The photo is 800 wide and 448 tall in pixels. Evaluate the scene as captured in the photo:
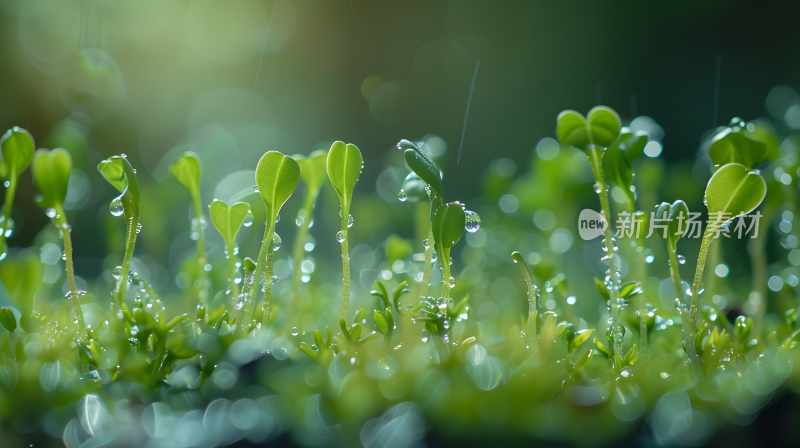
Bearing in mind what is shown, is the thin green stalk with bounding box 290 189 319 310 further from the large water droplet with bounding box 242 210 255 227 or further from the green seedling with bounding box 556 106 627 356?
the green seedling with bounding box 556 106 627 356

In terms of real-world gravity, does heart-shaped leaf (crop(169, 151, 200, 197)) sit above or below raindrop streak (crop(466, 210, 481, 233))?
above

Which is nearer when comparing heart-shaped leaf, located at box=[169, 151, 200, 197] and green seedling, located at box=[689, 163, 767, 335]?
green seedling, located at box=[689, 163, 767, 335]

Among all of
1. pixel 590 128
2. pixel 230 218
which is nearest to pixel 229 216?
pixel 230 218

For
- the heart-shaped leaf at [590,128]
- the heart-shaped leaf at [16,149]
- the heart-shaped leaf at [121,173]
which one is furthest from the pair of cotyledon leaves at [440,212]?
the heart-shaped leaf at [16,149]

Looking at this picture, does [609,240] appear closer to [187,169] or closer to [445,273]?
[445,273]

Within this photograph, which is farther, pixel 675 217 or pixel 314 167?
pixel 314 167

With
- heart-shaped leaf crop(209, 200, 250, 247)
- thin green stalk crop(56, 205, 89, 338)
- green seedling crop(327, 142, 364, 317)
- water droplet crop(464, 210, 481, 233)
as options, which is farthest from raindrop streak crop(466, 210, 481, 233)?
thin green stalk crop(56, 205, 89, 338)
